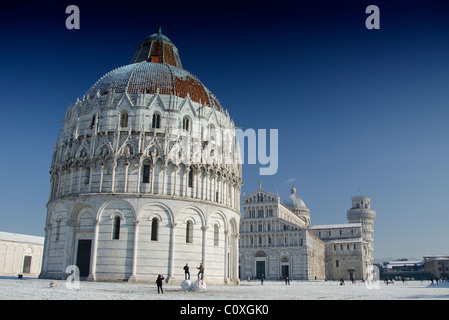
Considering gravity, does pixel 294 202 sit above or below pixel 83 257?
above

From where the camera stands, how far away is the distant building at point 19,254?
72938 millimetres

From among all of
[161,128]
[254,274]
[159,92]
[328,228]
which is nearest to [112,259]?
[161,128]

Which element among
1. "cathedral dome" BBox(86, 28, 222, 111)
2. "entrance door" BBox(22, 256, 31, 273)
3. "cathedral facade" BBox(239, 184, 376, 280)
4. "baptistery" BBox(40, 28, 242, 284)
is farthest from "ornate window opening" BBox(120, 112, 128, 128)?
A: "cathedral facade" BBox(239, 184, 376, 280)

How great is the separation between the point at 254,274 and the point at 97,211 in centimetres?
6329

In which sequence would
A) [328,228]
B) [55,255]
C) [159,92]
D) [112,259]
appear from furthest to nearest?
[328,228], [159,92], [55,255], [112,259]

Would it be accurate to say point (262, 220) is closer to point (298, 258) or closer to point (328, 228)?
point (298, 258)

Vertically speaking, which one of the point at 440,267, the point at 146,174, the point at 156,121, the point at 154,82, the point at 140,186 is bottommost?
the point at 440,267

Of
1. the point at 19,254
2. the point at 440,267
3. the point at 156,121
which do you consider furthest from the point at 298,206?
the point at 156,121

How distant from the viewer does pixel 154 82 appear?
4228 cm

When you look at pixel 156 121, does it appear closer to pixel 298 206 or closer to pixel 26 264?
pixel 26 264

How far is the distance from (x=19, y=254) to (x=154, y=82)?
173 feet

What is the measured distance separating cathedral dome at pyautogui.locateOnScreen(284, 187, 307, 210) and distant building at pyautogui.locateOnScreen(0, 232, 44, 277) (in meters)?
71.6
